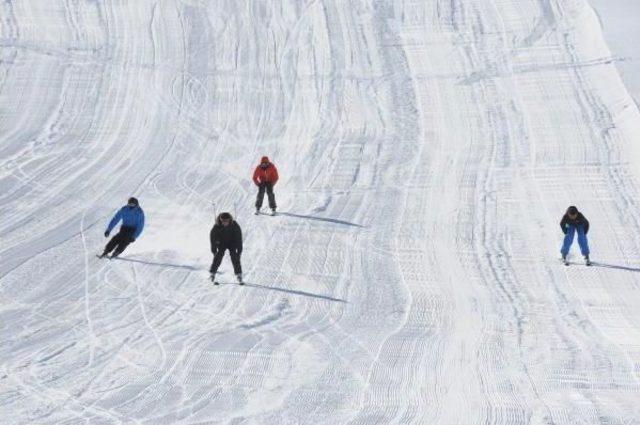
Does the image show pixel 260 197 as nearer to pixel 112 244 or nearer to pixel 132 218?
pixel 132 218

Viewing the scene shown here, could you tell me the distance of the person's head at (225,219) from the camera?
51.9 ft

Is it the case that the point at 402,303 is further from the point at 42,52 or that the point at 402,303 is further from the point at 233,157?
the point at 42,52

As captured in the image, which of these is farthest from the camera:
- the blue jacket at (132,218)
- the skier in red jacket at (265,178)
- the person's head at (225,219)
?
the skier in red jacket at (265,178)

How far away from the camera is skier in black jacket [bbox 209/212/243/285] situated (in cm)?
1602

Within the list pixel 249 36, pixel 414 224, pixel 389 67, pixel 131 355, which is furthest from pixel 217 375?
pixel 249 36

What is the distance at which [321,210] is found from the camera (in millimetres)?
20281

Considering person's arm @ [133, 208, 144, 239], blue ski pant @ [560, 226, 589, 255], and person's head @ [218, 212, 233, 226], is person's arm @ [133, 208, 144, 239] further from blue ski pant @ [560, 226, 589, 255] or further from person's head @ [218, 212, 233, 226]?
blue ski pant @ [560, 226, 589, 255]

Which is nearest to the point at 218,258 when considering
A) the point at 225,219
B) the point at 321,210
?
the point at 225,219

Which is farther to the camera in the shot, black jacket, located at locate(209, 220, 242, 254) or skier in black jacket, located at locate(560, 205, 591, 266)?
skier in black jacket, located at locate(560, 205, 591, 266)

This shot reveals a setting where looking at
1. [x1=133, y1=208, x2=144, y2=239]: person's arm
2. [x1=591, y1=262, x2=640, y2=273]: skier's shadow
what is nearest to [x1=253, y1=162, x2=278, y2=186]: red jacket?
[x1=133, y1=208, x2=144, y2=239]: person's arm

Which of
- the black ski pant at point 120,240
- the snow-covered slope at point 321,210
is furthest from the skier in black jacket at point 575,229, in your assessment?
the black ski pant at point 120,240

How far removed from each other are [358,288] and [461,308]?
5.22ft

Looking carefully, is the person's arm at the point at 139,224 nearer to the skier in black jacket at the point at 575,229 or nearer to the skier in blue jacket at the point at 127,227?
the skier in blue jacket at the point at 127,227

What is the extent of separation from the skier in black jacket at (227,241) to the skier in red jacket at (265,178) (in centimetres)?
353
